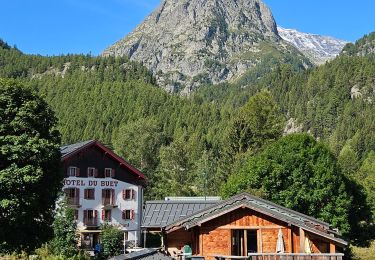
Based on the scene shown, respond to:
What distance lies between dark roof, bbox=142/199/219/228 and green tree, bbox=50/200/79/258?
5.92 meters

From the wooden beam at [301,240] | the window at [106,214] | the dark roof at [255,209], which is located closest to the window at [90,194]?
the window at [106,214]

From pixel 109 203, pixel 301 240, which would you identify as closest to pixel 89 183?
pixel 109 203

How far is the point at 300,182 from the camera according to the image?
46438 millimetres

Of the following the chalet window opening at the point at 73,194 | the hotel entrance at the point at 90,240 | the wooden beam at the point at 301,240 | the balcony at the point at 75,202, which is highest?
the chalet window opening at the point at 73,194

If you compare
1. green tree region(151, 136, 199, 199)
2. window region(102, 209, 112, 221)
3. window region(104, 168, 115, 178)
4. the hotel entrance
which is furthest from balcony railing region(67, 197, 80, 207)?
green tree region(151, 136, 199, 199)

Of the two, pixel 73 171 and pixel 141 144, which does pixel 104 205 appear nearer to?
pixel 73 171

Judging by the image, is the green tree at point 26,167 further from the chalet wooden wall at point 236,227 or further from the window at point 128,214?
the window at point 128,214

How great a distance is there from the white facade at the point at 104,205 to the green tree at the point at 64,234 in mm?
12824

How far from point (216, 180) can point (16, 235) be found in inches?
1896

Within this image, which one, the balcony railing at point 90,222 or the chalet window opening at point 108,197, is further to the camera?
the chalet window opening at point 108,197

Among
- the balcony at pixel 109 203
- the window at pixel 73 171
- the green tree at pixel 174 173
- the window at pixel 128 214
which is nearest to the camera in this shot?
the window at pixel 73 171

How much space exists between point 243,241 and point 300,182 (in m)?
21.2

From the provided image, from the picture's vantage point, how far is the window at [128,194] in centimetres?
5762

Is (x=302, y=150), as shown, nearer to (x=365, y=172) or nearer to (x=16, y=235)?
(x=16, y=235)
